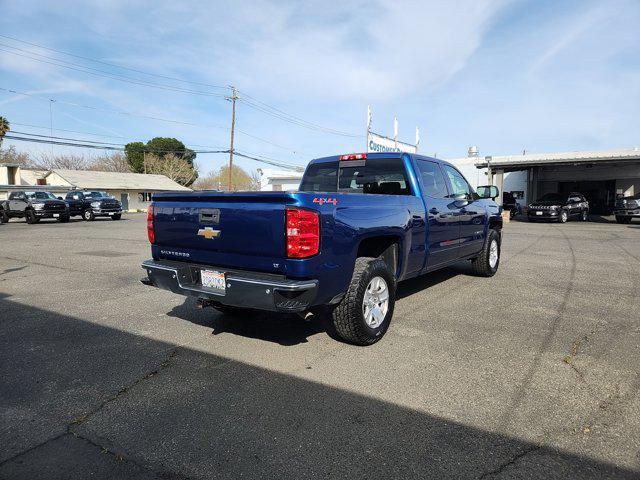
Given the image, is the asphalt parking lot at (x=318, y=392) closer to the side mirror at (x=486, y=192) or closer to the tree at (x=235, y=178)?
the side mirror at (x=486, y=192)

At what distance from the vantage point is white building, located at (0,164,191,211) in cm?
4600

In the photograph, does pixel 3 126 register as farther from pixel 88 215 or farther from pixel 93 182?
pixel 88 215

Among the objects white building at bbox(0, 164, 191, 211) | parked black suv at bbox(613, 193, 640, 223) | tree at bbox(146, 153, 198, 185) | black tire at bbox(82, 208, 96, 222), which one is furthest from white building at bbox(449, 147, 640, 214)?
tree at bbox(146, 153, 198, 185)

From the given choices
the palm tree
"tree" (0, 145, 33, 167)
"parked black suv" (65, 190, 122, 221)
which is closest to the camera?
"parked black suv" (65, 190, 122, 221)

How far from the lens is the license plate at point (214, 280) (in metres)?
3.78

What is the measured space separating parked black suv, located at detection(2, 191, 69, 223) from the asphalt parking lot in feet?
69.1

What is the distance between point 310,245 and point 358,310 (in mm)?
876

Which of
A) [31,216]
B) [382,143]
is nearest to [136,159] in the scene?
[31,216]

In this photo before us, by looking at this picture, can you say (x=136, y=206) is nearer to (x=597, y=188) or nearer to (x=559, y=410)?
(x=597, y=188)

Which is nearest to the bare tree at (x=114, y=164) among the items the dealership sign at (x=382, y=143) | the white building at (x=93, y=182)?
the white building at (x=93, y=182)

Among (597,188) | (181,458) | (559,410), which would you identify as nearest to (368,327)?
(559,410)

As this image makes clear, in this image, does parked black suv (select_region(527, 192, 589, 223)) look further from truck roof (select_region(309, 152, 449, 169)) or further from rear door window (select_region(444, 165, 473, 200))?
truck roof (select_region(309, 152, 449, 169))

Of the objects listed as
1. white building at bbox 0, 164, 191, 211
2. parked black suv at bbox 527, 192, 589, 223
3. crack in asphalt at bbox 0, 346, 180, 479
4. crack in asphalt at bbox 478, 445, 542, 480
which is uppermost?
white building at bbox 0, 164, 191, 211

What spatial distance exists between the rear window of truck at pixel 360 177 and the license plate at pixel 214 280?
2456 millimetres
